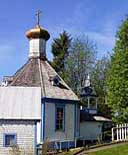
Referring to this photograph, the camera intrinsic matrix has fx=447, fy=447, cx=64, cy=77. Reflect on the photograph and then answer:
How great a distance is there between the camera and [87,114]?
41.8m

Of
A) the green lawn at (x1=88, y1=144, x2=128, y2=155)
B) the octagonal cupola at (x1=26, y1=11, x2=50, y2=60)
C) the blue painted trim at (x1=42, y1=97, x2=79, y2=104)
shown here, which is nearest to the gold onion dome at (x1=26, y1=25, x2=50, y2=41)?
the octagonal cupola at (x1=26, y1=11, x2=50, y2=60)

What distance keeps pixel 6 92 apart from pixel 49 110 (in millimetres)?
3930

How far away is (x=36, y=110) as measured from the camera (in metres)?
34.9

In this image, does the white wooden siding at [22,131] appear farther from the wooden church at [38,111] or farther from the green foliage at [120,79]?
the green foliage at [120,79]

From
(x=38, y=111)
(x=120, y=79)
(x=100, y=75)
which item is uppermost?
(x=100, y=75)

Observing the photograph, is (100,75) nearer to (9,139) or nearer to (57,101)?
(57,101)

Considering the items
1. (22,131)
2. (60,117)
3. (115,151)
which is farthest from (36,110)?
(115,151)

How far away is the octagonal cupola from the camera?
41.8 metres

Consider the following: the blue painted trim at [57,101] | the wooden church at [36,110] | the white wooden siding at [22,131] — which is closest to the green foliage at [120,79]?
the wooden church at [36,110]

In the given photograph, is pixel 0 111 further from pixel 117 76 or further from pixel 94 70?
pixel 94 70

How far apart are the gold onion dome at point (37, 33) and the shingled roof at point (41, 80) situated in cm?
234

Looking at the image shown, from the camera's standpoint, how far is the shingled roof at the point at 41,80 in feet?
122

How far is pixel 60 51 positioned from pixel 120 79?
74.9 feet

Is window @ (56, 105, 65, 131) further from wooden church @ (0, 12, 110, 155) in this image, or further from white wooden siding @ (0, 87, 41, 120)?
white wooden siding @ (0, 87, 41, 120)
